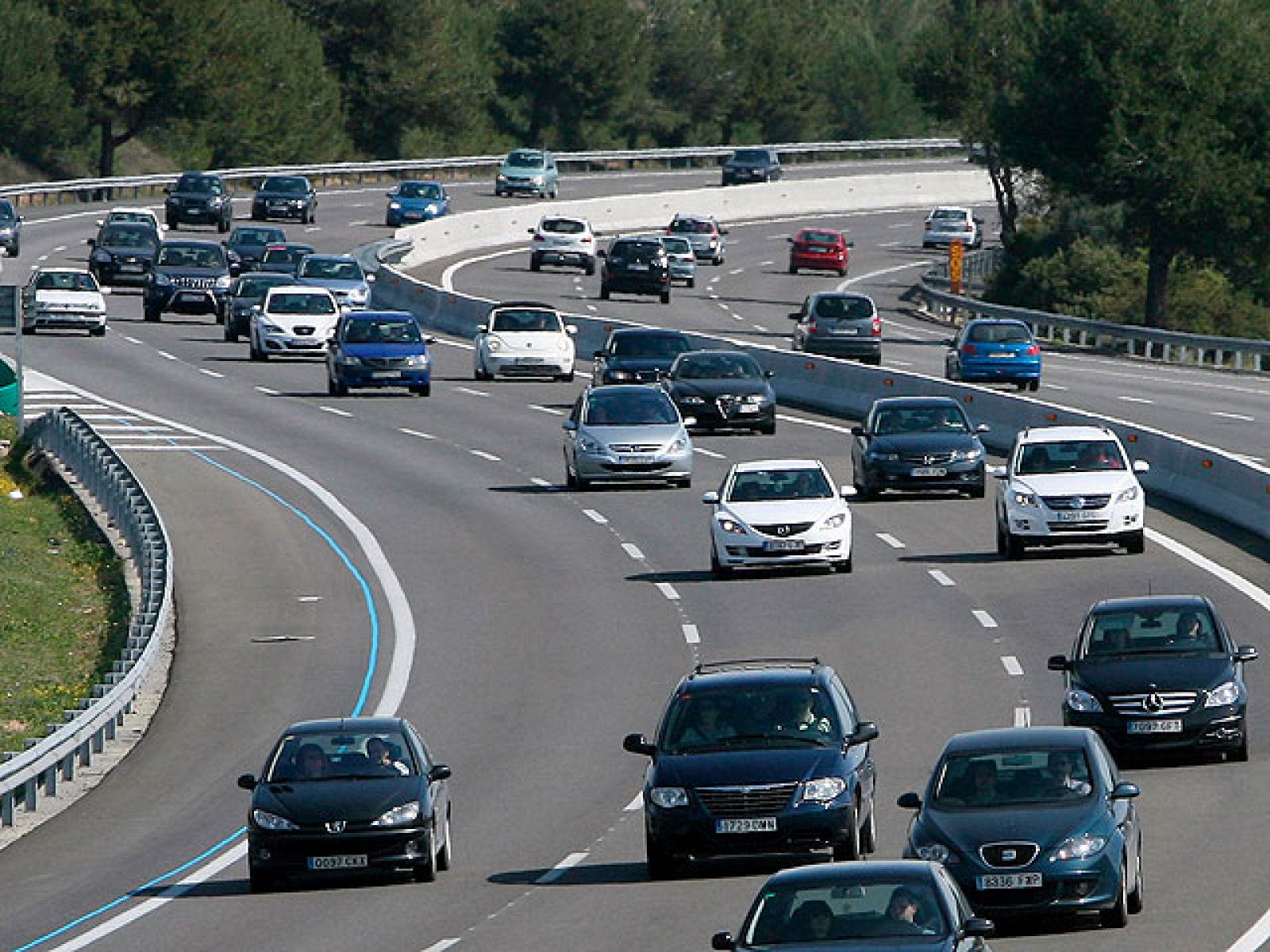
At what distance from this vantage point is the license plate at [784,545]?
35500 millimetres

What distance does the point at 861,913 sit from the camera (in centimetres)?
1394

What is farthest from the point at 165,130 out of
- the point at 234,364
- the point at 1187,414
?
the point at 1187,414

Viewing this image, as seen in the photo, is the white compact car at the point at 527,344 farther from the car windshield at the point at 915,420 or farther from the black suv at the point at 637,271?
the black suv at the point at 637,271

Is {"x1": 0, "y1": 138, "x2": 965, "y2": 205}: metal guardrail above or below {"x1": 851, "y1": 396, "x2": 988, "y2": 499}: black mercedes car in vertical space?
below

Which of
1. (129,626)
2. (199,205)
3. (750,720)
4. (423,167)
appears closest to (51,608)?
(129,626)

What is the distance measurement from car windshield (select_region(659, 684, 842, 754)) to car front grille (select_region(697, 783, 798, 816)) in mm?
619

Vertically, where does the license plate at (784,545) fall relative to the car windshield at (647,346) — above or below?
above

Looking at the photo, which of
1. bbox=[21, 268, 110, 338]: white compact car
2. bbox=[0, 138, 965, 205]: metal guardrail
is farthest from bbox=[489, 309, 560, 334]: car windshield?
bbox=[0, 138, 965, 205]: metal guardrail

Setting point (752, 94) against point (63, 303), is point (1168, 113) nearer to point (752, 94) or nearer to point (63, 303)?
point (63, 303)

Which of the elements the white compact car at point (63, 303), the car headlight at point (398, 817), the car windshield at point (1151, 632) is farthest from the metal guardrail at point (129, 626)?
the white compact car at point (63, 303)

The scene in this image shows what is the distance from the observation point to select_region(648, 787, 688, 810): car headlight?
64.5ft

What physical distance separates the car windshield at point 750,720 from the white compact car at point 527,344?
39308 mm

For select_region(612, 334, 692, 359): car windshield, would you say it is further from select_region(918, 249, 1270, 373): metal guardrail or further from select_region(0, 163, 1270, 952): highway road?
select_region(918, 249, 1270, 373): metal guardrail

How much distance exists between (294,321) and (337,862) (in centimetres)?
4266
